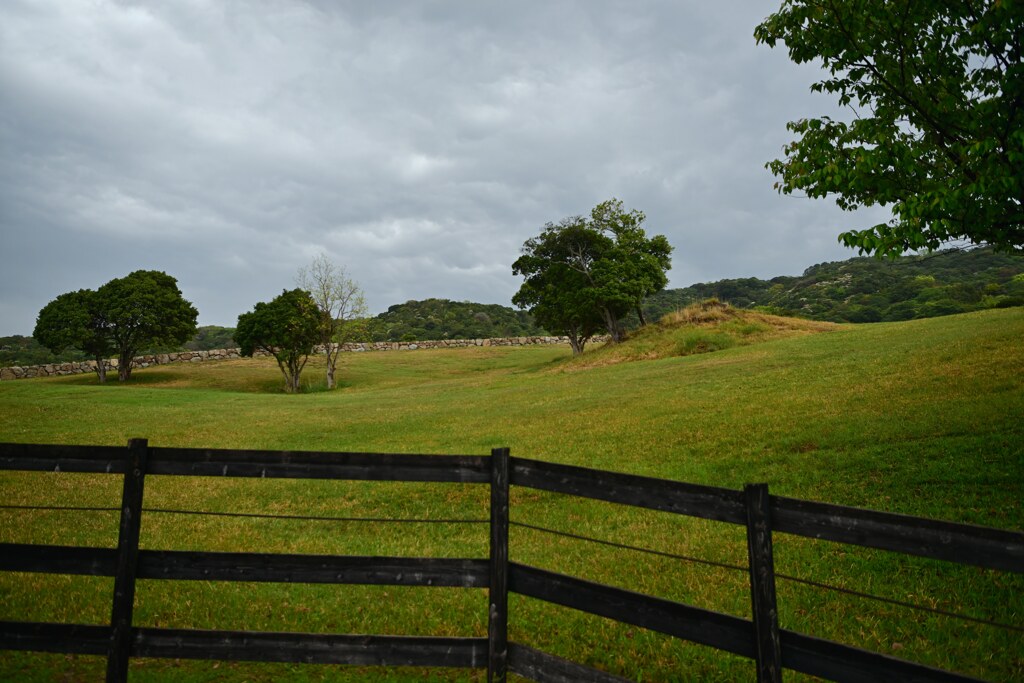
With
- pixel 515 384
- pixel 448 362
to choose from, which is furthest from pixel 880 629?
pixel 448 362

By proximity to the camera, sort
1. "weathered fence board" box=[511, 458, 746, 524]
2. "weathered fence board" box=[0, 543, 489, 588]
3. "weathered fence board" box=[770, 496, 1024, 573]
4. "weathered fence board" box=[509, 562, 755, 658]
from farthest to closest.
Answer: "weathered fence board" box=[0, 543, 489, 588], "weathered fence board" box=[511, 458, 746, 524], "weathered fence board" box=[509, 562, 755, 658], "weathered fence board" box=[770, 496, 1024, 573]

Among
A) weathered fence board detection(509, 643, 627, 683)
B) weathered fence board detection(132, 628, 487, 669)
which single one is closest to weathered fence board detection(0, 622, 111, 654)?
weathered fence board detection(132, 628, 487, 669)

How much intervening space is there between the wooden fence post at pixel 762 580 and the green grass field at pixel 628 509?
2.25 meters

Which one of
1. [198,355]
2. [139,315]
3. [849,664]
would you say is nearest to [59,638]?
[849,664]

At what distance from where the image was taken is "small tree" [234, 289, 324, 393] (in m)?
57.9

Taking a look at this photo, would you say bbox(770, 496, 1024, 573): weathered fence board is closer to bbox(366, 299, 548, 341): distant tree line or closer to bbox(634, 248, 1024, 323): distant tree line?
bbox(634, 248, 1024, 323): distant tree line

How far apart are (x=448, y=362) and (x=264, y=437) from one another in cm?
5163

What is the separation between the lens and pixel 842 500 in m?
11.5

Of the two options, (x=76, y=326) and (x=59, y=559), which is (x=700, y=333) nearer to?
(x=59, y=559)

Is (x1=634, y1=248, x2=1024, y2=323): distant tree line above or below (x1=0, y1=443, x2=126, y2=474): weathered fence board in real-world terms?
above

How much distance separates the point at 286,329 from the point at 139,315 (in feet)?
50.9

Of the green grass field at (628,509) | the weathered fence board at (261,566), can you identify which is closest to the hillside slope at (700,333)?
the green grass field at (628,509)

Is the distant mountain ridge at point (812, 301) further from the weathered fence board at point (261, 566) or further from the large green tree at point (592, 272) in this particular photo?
the weathered fence board at point (261, 566)

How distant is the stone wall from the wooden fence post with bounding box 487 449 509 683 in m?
66.2
